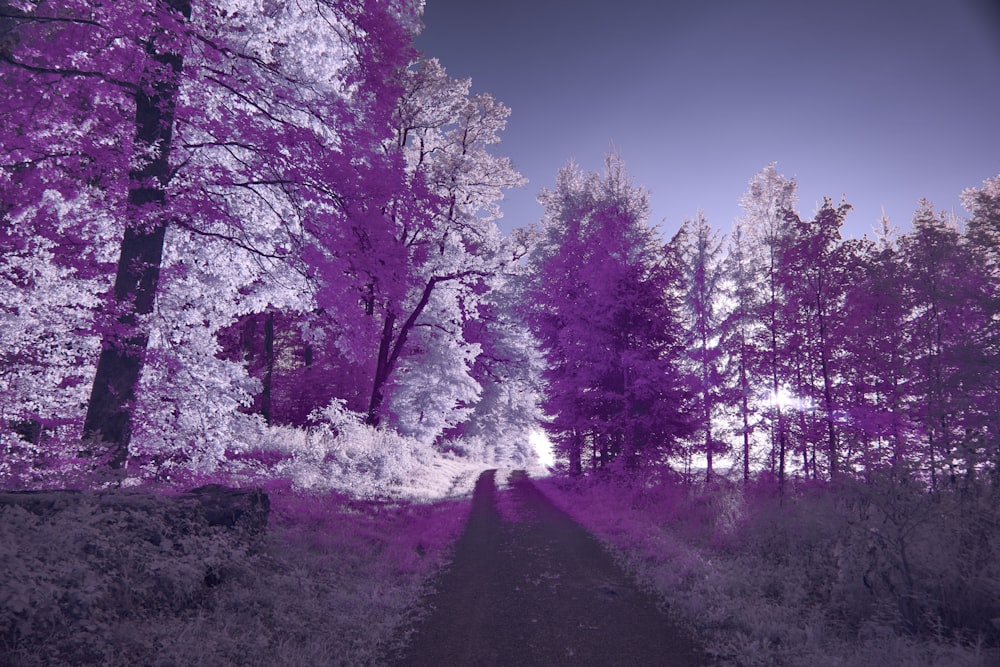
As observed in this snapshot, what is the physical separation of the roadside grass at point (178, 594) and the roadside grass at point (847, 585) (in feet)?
15.2

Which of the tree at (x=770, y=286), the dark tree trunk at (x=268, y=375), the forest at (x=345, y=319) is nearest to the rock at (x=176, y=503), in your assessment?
the forest at (x=345, y=319)

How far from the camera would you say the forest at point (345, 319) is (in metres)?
7.23

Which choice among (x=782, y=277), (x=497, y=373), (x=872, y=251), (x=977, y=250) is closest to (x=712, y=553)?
(x=782, y=277)

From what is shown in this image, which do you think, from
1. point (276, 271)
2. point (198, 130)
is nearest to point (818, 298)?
point (276, 271)

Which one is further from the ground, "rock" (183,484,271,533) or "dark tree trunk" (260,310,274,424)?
"dark tree trunk" (260,310,274,424)

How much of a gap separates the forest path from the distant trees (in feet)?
24.2

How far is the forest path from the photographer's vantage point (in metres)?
6.10

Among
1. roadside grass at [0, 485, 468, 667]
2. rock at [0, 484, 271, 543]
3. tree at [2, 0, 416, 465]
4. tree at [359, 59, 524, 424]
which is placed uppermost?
tree at [359, 59, 524, 424]

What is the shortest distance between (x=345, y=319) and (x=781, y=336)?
55.7 ft

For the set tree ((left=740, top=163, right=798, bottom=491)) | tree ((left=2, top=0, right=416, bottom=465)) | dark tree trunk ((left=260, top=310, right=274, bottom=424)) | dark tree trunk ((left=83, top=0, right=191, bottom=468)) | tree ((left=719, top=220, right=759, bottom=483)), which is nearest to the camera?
tree ((left=2, top=0, right=416, bottom=465))

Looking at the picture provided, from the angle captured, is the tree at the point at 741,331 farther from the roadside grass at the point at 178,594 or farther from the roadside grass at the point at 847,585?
the roadside grass at the point at 178,594

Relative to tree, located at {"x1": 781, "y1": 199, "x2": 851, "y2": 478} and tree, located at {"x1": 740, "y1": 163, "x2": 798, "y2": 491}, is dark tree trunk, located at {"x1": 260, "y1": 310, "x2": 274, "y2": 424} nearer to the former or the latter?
tree, located at {"x1": 740, "y1": 163, "x2": 798, "y2": 491}

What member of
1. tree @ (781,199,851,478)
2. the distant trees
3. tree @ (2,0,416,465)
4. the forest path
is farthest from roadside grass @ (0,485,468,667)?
tree @ (781,199,851,478)

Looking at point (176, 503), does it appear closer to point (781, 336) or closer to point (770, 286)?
point (781, 336)
